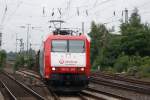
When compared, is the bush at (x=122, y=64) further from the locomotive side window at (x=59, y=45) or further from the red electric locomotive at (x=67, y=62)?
the locomotive side window at (x=59, y=45)

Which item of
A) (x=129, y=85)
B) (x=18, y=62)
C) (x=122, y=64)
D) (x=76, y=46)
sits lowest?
(x=129, y=85)

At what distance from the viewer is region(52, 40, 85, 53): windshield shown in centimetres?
2123

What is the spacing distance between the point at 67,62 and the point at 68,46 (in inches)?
36.6

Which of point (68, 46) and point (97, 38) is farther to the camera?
point (97, 38)

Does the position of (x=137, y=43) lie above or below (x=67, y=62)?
above

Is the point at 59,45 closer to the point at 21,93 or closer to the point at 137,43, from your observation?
the point at 21,93

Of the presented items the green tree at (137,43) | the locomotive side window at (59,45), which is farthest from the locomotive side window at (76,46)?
the green tree at (137,43)

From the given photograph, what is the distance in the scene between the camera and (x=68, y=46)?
70.1ft

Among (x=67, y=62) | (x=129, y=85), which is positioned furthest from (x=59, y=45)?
(x=129, y=85)

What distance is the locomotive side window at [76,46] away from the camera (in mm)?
21234

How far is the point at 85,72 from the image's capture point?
20828 mm

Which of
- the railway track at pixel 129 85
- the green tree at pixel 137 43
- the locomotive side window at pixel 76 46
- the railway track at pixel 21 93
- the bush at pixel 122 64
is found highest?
the green tree at pixel 137 43

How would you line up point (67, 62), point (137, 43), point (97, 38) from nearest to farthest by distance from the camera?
1. point (67, 62)
2. point (137, 43)
3. point (97, 38)

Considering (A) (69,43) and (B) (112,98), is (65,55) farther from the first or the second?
(B) (112,98)
